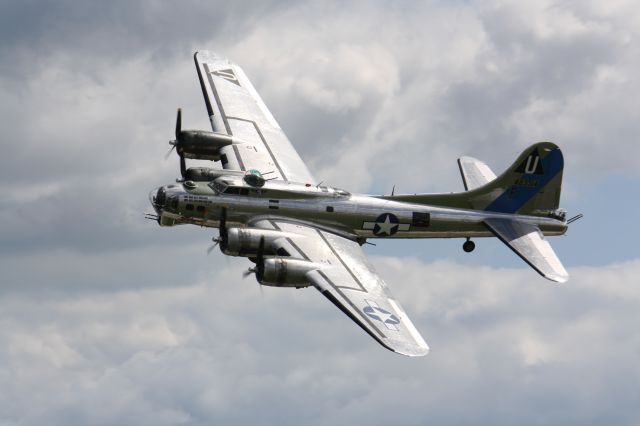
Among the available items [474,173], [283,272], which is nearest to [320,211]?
[283,272]

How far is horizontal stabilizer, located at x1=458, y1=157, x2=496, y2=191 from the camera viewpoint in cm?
5719

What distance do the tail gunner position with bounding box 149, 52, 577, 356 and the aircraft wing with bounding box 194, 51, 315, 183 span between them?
96mm

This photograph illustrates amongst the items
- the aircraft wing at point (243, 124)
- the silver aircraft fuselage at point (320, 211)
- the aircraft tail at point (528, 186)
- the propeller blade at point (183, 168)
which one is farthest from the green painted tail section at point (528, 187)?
the propeller blade at point (183, 168)

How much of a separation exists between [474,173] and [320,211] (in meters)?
9.45

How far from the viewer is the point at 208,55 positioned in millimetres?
67250

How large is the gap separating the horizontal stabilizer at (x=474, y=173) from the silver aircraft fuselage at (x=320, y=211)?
1841 mm

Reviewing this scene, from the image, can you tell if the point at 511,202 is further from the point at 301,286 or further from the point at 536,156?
the point at 301,286

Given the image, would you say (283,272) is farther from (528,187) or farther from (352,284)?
(528,187)

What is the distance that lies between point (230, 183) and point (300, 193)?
3.34 metres

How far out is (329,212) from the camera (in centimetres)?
5300

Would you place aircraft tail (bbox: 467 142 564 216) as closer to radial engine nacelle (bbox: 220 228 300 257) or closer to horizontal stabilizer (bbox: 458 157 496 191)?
horizontal stabilizer (bbox: 458 157 496 191)

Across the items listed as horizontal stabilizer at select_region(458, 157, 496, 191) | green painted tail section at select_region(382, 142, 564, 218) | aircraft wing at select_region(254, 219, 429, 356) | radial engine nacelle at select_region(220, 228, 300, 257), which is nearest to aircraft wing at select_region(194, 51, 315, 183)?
aircraft wing at select_region(254, 219, 429, 356)

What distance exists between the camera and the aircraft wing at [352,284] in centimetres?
4338

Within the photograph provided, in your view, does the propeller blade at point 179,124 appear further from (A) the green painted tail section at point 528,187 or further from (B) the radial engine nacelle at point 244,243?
(A) the green painted tail section at point 528,187
